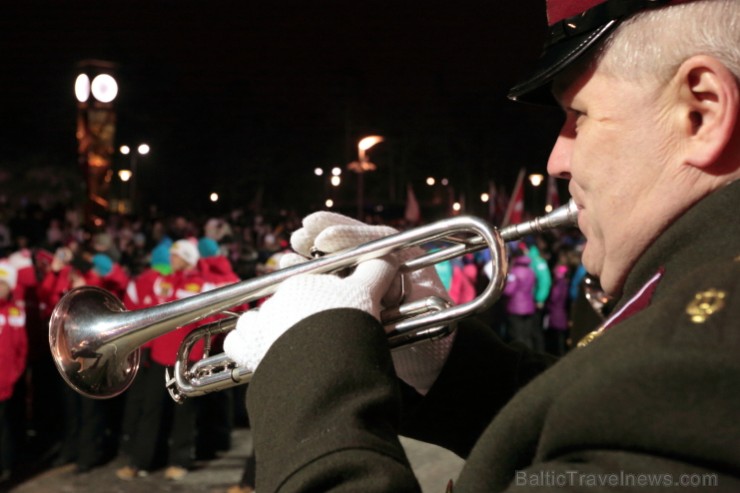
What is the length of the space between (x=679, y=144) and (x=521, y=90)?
0.34m

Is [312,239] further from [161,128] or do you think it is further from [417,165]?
[417,165]

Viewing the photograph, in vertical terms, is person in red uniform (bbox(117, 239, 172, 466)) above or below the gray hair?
below

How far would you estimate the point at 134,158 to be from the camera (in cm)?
3631

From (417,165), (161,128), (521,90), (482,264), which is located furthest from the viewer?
(417,165)

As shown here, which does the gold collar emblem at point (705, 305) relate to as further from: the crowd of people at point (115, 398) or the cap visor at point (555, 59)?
the crowd of people at point (115, 398)

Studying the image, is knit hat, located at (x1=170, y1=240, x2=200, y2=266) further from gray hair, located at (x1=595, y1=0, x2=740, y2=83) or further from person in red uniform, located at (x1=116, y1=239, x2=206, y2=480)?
gray hair, located at (x1=595, y1=0, x2=740, y2=83)

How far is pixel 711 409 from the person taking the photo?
0.92 meters

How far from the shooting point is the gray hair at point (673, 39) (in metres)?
1.19

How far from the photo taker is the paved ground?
6.90 metres

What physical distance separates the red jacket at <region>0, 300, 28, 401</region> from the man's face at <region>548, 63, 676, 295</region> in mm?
6470

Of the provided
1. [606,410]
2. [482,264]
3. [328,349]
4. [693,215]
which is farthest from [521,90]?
[482,264]

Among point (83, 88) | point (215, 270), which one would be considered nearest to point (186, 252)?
point (215, 270)

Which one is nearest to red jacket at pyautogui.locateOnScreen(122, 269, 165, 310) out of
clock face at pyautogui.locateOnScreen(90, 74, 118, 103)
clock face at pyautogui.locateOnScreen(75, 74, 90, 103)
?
clock face at pyautogui.locateOnScreen(90, 74, 118, 103)

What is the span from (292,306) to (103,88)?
1145 cm
